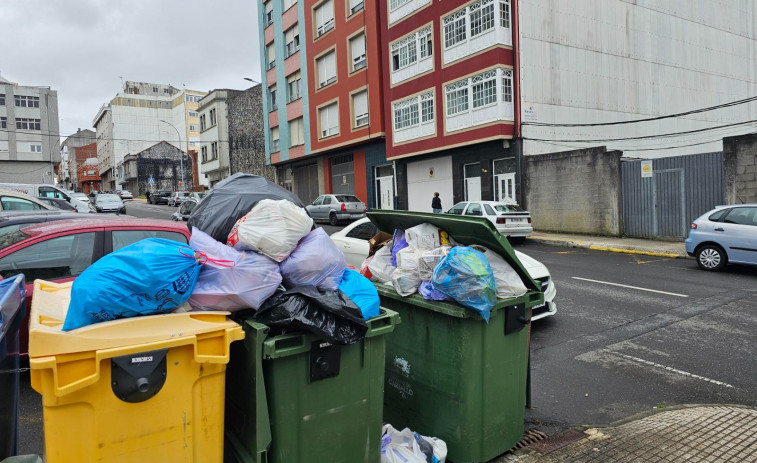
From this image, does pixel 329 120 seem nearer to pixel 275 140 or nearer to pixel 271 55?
pixel 275 140

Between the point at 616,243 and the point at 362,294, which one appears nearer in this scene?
the point at 362,294

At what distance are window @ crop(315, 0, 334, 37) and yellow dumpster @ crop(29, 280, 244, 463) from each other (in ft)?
101

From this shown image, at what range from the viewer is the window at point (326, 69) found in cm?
3079

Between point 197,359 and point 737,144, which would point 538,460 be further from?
point 737,144

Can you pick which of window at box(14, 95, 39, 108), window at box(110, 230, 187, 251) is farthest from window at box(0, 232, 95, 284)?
window at box(14, 95, 39, 108)

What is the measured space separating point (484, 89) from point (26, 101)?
62706 mm

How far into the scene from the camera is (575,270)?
11.4 metres

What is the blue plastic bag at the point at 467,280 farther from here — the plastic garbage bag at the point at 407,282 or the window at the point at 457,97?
the window at the point at 457,97

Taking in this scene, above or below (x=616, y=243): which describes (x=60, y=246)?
above

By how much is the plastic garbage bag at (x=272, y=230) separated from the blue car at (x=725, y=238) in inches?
412

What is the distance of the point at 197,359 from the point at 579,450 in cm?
272

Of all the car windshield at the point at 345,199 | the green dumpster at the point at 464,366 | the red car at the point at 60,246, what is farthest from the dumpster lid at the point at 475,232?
the car windshield at the point at 345,199

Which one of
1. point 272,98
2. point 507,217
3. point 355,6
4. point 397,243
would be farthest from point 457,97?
point 272,98

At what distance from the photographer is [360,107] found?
2897cm
